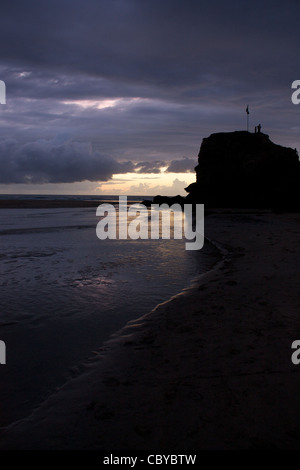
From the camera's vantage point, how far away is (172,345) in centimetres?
421

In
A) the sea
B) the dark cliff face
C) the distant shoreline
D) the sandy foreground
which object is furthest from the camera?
the distant shoreline

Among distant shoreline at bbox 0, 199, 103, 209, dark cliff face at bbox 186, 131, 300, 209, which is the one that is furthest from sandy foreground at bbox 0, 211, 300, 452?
distant shoreline at bbox 0, 199, 103, 209

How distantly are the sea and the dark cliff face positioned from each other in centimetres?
2925

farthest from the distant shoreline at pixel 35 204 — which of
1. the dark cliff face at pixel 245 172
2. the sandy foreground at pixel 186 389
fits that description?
the sandy foreground at pixel 186 389

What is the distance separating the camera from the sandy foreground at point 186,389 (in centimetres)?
255

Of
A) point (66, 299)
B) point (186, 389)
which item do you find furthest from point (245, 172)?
point (186, 389)

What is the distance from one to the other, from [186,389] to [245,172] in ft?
139

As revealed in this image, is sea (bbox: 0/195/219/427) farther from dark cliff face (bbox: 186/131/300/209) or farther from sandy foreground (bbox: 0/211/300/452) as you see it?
dark cliff face (bbox: 186/131/300/209)

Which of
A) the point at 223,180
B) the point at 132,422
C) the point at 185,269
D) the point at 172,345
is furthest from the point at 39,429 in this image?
the point at 223,180

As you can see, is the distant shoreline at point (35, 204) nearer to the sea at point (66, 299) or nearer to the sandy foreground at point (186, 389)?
the sea at point (66, 299)

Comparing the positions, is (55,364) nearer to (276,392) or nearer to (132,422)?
(132,422)

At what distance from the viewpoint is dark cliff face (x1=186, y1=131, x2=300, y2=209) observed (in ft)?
125

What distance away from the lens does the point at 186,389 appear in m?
3.18

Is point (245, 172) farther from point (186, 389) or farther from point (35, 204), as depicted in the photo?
point (35, 204)
